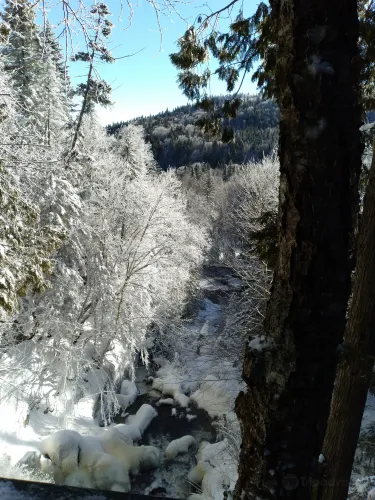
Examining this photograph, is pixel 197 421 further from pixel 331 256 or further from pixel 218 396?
pixel 331 256

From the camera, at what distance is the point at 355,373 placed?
330cm

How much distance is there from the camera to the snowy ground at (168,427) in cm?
993

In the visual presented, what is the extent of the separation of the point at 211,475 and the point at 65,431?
14.5ft

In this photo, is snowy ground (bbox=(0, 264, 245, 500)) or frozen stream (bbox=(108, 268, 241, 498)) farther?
frozen stream (bbox=(108, 268, 241, 498))

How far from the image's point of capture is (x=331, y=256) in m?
1.37

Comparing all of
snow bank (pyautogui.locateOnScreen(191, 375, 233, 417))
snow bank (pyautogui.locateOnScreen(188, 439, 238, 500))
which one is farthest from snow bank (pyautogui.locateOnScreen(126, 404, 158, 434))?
snow bank (pyautogui.locateOnScreen(188, 439, 238, 500))

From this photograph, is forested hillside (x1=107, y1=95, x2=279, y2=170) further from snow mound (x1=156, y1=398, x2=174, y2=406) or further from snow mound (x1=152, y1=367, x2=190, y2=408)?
snow mound (x1=156, y1=398, x2=174, y2=406)

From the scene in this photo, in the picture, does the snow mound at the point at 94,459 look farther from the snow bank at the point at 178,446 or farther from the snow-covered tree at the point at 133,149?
the snow-covered tree at the point at 133,149

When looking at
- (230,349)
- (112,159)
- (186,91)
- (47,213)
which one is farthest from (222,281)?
(186,91)

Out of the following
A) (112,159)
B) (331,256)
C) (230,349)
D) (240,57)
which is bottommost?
(230,349)

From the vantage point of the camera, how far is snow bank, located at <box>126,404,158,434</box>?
42.3 ft

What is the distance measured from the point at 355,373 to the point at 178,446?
10.0 meters

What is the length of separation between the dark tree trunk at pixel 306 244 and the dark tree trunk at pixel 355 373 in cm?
205

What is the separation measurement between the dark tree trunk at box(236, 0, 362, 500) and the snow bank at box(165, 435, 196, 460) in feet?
37.5
